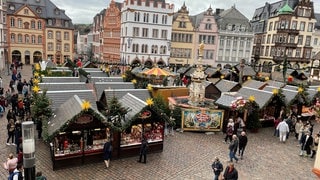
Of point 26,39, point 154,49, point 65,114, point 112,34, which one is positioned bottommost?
point 65,114

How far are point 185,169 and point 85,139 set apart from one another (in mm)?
4932

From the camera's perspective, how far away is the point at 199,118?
1930 cm

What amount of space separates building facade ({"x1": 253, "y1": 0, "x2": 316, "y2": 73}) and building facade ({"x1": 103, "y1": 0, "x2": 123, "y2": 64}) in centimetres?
2857

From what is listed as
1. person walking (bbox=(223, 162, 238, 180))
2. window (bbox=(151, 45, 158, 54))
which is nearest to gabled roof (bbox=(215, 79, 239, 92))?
person walking (bbox=(223, 162, 238, 180))

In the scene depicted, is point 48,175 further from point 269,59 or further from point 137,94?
point 269,59

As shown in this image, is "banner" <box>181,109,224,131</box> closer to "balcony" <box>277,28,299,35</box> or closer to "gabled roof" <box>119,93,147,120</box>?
"gabled roof" <box>119,93,147,120</box>

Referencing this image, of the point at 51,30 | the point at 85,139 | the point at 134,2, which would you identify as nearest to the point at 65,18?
the point at 51,30

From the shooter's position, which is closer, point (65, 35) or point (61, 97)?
point (61, 97)

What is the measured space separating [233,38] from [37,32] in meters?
40.1

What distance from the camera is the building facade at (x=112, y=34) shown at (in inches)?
2272

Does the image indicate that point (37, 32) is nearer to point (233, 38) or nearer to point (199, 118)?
point (233, 38)

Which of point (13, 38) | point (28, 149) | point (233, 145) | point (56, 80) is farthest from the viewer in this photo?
point (13, 38)

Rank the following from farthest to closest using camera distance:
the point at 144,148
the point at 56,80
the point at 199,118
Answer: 1. the point at 56,80
2. the point at 199,118
3. the point at 144,148

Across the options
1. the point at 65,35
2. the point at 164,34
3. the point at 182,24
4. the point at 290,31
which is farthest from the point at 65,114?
the point at 290,31
